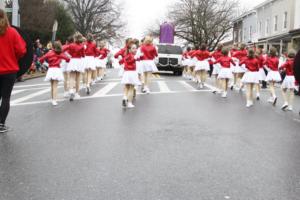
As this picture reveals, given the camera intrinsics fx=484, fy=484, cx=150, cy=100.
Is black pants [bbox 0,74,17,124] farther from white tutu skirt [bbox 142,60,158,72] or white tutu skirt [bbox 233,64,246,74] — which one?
white tutu skirt [bbox 233,64,246,74]

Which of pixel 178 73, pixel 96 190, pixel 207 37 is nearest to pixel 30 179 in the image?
pixel 96 190

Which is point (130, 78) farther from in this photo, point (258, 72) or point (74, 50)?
point (258, 72)

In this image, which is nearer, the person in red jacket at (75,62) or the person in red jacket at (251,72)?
the person in red jacket at (251,72)

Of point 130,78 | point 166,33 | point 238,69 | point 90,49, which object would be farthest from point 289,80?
point 166,33

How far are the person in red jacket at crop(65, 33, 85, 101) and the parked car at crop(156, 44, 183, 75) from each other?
51.3 feet

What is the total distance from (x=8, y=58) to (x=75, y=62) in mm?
5607

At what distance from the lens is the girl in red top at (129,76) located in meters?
12.0

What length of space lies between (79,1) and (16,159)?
72527 mm

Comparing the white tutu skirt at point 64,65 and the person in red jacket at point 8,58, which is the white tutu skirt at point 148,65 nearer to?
the white tutu skirt at point 64,65

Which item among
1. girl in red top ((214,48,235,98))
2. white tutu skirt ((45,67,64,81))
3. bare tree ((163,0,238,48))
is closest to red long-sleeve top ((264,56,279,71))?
girl in red top ((214,48,235,98))

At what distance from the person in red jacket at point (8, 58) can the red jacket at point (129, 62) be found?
419cm

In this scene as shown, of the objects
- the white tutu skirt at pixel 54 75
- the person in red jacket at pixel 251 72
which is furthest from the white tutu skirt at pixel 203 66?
the white tutu skirt at pixel 54 75

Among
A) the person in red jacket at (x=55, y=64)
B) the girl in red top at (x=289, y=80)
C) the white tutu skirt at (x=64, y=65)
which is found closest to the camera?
the person in red jacket at (x=55, y=64)

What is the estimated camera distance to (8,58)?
7.96 meters
